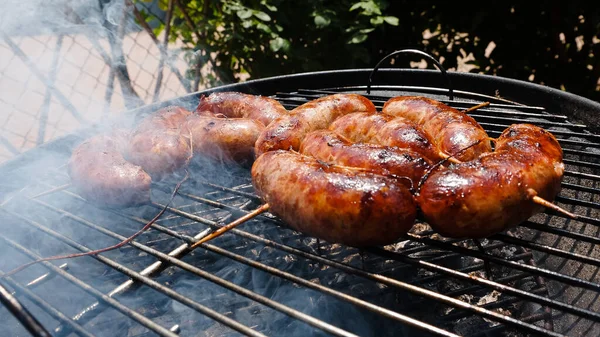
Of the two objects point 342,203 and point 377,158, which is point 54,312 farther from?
point 377,158

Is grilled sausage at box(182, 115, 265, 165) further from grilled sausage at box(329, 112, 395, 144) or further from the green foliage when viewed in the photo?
the green foliage

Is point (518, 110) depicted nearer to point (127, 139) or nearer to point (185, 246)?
point (185, 246)

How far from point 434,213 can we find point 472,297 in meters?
0.82

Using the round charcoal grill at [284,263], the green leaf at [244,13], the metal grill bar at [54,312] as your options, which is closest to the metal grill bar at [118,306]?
the round charcoal grill at [284,263]

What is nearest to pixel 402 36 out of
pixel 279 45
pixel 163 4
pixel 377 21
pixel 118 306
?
pixel 377 21

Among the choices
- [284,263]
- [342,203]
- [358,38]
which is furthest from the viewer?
[358,38]

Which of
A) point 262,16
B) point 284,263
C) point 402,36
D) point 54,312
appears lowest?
point 284,263

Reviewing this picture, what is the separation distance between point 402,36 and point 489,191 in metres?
4.10

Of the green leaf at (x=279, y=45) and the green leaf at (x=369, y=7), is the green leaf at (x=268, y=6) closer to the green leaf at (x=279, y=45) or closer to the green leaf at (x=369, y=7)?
the green leaf at (x=279, y=45)

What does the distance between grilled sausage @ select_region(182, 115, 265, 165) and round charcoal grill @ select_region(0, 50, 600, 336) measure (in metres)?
0.15

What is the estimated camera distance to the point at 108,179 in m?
2.28

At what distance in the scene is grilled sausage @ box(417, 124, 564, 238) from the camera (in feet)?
5.42

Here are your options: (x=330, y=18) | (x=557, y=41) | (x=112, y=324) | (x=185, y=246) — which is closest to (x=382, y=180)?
(x=185, y=246)

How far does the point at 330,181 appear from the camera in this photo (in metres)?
1.75
